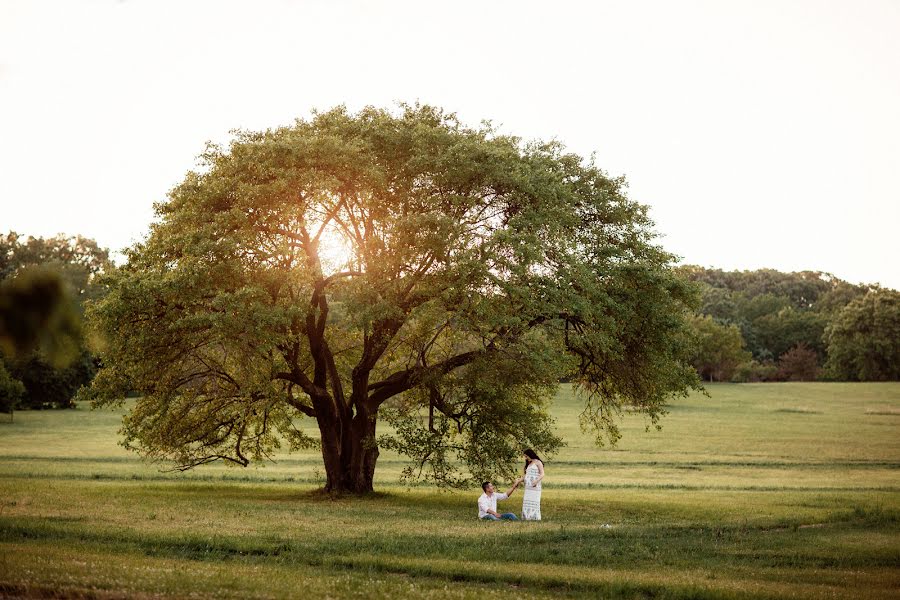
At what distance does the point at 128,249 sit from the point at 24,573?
66.4ft

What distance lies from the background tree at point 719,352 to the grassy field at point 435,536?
8008cm

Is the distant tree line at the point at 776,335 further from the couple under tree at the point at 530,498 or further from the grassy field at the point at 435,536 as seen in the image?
the couple under tree at the point at 530,498

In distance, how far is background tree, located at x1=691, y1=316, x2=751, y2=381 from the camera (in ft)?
420

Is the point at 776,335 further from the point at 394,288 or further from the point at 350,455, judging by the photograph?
the point at 394,288

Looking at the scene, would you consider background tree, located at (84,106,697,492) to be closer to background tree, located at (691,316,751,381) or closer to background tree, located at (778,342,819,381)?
background tree, located at (691,316,751,381)

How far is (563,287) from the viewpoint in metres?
27.2

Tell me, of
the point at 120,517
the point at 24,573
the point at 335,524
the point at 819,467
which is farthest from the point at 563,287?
the point at 819,467

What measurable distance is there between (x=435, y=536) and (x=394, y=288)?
9802 mm

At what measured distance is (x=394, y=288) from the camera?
28625 millimetres

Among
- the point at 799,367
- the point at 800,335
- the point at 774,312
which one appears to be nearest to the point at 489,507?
the point at 799,367

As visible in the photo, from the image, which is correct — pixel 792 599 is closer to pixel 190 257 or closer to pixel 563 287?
pixel 563 287

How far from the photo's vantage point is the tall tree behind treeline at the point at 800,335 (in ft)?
440

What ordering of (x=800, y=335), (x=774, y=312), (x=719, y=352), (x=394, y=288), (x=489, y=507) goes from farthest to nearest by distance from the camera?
(x=774, y=312)
(x=800, y=335)
(x=719, y=352)
(x=394, y=288)
(x=489, y=507)

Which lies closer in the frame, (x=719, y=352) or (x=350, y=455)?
(x=350, y=455)
